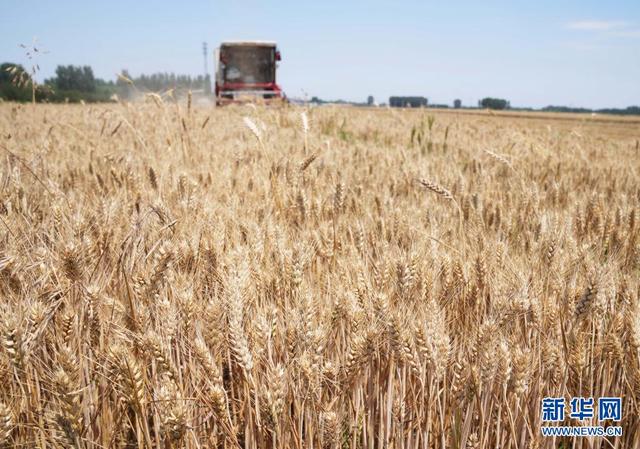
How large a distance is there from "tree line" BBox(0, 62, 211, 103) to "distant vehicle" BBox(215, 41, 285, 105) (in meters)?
2.07

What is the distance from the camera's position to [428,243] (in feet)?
5.83

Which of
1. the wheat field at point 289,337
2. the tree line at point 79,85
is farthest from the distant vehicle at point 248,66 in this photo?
the wheat field at point 289,337

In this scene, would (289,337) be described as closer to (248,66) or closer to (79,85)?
(248,66)

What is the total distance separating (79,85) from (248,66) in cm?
5864

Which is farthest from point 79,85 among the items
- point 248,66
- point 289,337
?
point 289,337

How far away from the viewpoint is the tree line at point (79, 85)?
2955 millimetres

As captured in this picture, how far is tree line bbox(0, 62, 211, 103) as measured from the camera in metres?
2.96

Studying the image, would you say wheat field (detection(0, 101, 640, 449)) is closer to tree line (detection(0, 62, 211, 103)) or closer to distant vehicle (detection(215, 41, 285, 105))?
tree line (detection(0, 62, 211, 103))

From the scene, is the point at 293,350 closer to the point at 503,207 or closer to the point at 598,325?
the point at 598,325

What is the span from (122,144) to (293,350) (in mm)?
3705

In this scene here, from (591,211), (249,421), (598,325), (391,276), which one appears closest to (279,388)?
(249,421)

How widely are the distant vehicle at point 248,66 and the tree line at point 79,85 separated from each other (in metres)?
2.07

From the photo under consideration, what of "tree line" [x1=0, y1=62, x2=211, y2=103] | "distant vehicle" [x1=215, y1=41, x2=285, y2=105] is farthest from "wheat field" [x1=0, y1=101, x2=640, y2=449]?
"distant vehicle" [x1=215, y1=41, x2=285, y2=105]

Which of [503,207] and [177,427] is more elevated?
[503,207]
